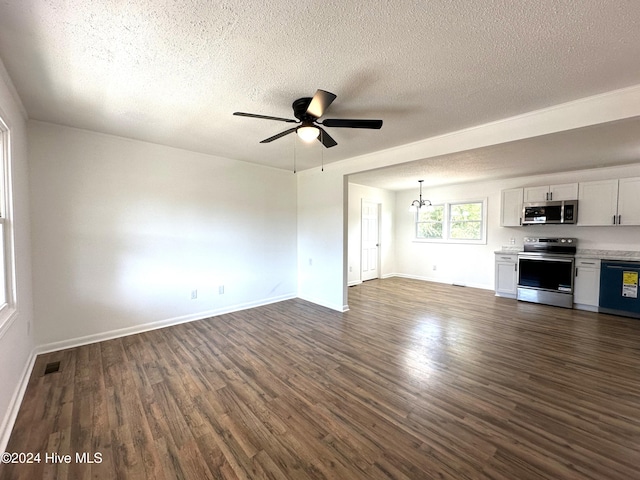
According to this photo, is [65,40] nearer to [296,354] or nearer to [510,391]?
[296,354]

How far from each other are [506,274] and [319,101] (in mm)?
5459

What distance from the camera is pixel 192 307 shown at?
4.09m

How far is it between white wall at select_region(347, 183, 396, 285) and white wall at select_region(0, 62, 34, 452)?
4830mm

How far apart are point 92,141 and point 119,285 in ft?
6.01

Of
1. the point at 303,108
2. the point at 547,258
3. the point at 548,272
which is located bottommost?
the point at 548,272

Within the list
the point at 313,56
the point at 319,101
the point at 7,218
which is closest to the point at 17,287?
the point at 7,218

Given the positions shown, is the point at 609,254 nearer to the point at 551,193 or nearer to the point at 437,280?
the point at 551,193

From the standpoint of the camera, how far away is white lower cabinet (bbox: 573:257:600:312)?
4.47 meters

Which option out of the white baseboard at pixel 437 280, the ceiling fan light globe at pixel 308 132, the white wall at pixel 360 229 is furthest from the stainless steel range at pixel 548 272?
the ceiling fan light globe at pixel 308 132

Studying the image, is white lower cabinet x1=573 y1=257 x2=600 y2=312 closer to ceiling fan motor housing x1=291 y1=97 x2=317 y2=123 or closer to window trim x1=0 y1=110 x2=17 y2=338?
ceiling fan motor housing x1=291 y1=97 x2=317 y2=123

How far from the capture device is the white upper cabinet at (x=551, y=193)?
485 centimetres

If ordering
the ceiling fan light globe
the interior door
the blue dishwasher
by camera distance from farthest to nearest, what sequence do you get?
1. the interior door
2. the blue dishwasher
3. the ceiling fan light globe

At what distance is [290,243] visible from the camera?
5.32 metres

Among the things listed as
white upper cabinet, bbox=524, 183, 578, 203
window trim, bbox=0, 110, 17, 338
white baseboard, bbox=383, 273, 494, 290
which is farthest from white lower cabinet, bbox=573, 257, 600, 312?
window trim, bbox=0, 110, 17, 338
